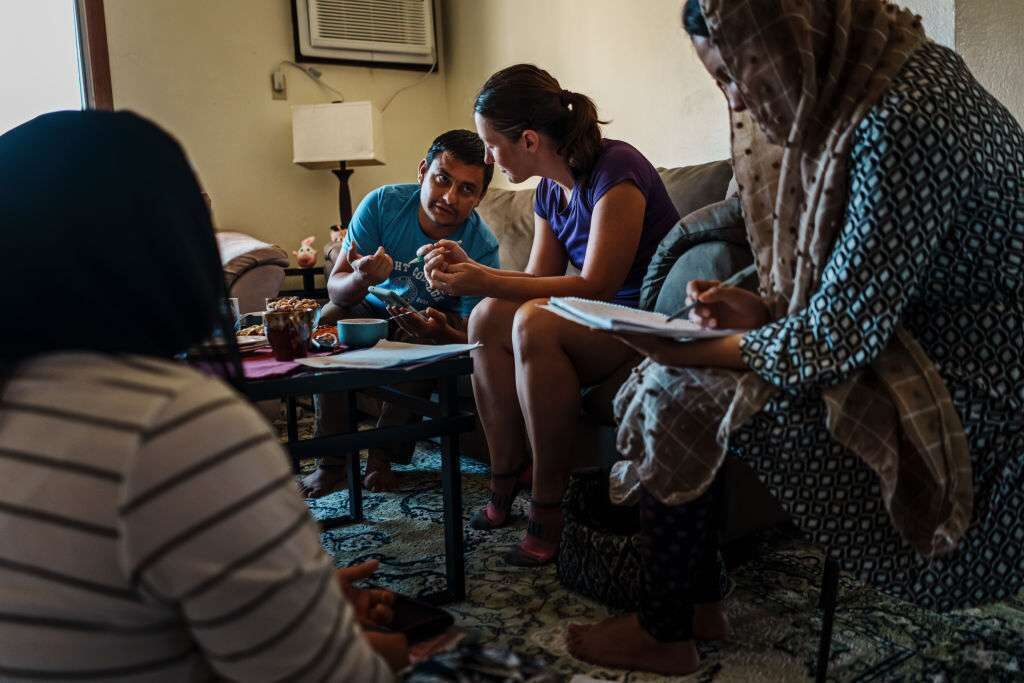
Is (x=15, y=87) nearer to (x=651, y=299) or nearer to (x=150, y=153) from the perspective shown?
(x=651, y=299)

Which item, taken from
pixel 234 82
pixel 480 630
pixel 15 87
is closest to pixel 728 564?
pixel 480 630

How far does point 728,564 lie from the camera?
182 cm

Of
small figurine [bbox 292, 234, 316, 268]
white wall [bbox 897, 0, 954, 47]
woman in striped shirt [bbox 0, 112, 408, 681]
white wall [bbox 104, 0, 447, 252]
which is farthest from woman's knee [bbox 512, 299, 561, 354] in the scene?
white wall [bbox 104, 0, 447, 252]

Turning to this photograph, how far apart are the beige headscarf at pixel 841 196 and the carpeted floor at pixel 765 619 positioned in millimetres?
361

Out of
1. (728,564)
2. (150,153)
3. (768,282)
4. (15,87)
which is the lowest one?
(728,564)

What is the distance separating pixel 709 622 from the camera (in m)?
1.51

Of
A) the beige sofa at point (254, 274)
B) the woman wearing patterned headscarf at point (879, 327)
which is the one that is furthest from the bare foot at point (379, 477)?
the woman wearing patterned headscarf at point (879, 327)

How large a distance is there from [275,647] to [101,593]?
0.11m

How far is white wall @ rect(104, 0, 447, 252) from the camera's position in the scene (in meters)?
3.91

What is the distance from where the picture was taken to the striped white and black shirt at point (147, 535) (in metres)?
0.53

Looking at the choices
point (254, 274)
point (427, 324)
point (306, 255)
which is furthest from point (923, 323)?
point (306, 255)

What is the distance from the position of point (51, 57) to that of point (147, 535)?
3.99 m

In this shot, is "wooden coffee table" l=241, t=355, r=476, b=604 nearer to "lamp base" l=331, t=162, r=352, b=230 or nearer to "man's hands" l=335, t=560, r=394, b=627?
"man's hands" l=335, t=560, r=394, b=627

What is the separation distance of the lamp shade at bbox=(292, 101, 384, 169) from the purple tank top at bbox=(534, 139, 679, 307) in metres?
1.97
